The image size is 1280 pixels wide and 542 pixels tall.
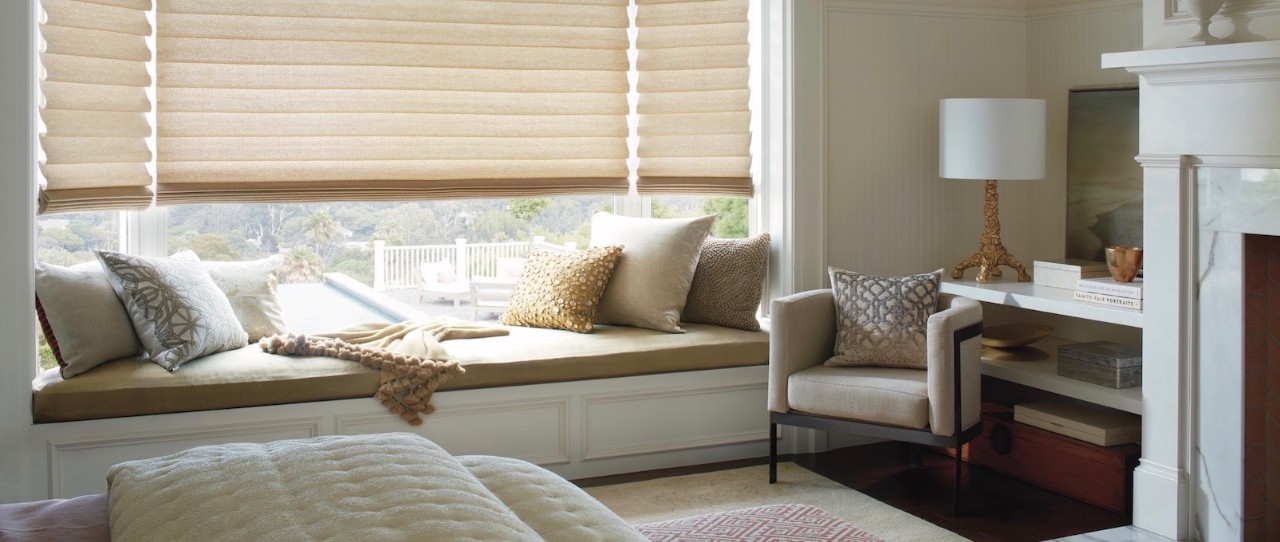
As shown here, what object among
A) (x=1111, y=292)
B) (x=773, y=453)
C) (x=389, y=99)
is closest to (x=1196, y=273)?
(x=1111, y=292)

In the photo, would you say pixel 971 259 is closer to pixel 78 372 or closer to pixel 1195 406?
pixel 1195 406

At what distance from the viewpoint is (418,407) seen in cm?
389

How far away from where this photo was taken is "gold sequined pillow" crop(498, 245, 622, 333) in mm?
4418

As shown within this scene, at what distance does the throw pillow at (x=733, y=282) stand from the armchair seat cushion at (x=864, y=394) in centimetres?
52

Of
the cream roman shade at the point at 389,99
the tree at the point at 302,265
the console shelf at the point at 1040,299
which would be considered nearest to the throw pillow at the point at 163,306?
the cream roman shade at the point at 389,99

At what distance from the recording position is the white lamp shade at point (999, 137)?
4.27 metres

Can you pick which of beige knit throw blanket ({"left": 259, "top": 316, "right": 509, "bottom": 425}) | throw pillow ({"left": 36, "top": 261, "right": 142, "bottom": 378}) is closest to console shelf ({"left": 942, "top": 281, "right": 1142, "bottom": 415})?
beige knit throw blanket ({"left": 259, "top": 316, "right": 509, "bottom": 425})

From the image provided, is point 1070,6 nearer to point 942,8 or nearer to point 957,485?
point 942,8

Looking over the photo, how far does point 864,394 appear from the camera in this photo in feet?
12.7

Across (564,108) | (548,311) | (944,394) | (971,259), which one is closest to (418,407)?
(548,311)

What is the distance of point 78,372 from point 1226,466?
12.0 ft

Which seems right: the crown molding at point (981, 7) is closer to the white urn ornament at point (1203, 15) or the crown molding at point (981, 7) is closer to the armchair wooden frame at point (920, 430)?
the white urn ornament at point (1203, 15)

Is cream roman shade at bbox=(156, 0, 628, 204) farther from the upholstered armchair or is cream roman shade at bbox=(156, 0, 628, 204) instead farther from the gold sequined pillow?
the upholstered armchair

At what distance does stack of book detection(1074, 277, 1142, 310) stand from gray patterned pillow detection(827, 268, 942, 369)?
0.51m
